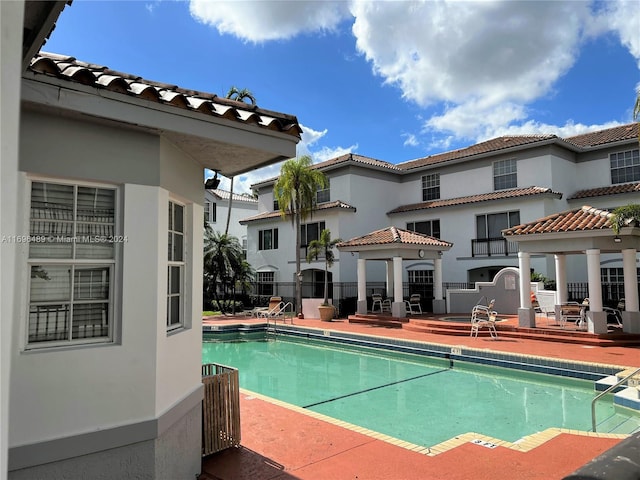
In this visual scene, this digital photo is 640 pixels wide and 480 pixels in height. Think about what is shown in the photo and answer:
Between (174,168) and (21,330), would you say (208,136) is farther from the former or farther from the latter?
(21,330)

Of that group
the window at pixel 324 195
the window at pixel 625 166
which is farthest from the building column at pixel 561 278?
the window at pixel 324 195

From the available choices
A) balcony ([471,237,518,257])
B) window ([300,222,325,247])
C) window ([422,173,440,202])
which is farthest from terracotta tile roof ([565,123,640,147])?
window ([300,222,325,247])

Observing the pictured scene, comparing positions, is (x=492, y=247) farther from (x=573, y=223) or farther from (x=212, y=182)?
(x=212, y=182)

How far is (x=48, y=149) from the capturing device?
3971mm

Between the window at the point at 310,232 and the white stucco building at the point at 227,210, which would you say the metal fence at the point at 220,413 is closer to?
the window at the point at 310,232

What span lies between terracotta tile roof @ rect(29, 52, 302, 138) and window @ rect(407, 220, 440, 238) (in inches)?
951

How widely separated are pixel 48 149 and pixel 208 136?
1.47 m

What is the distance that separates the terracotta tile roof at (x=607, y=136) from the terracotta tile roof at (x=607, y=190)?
2.45 metres

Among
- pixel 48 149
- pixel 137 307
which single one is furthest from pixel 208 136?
pixel 137 307

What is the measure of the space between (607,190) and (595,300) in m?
11.2

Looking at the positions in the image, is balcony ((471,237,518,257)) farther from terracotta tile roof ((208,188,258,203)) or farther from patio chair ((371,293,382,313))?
terracotta tile roof ((208,188,258,203))

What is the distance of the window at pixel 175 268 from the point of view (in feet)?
17.0

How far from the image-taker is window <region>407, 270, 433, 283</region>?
28.1m

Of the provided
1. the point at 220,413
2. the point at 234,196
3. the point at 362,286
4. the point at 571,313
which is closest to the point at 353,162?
the point at 362,286
